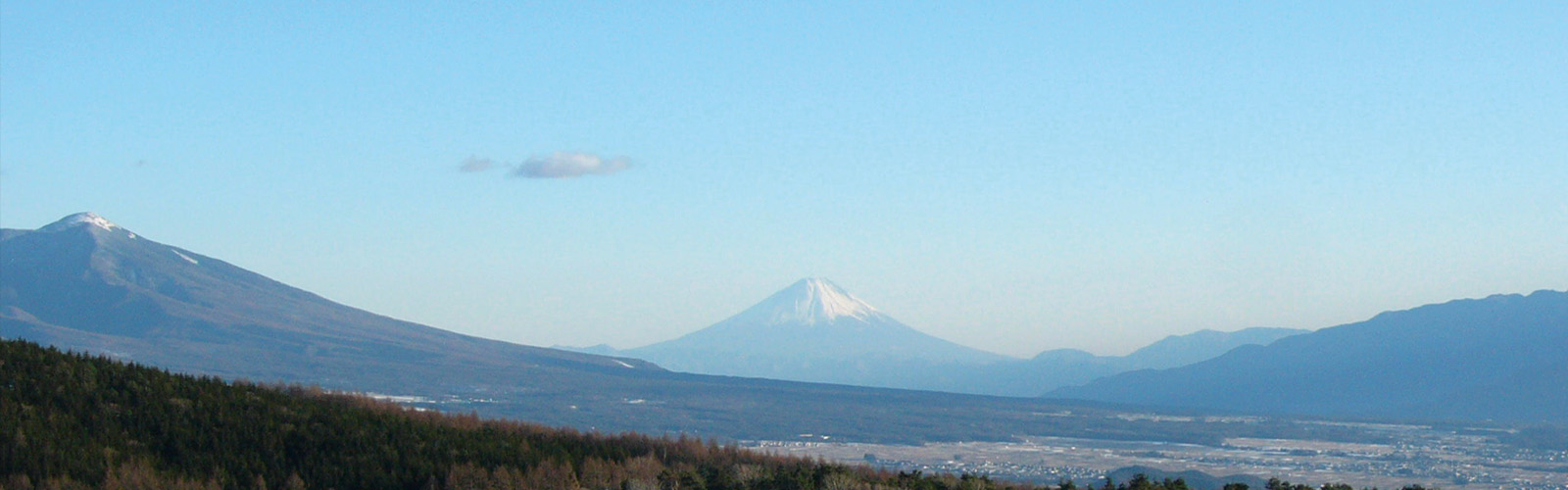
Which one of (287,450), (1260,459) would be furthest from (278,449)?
(1260,459)

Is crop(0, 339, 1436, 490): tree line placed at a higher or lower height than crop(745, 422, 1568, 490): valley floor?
lower

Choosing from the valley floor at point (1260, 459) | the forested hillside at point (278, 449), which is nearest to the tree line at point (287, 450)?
the forested hillside at point (278, 449)

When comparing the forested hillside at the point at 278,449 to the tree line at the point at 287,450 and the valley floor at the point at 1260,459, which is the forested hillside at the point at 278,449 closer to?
the tree line at the point at 287,450

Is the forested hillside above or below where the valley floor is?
below

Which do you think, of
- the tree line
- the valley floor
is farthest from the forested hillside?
the valley floor

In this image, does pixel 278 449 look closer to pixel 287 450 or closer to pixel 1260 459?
pixel 287 450

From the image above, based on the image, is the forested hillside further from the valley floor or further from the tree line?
the valley floor

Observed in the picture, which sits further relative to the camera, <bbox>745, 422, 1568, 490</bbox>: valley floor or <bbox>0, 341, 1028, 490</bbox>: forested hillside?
<bbox>745, 422, 1568, 490</bbox>: valley floor

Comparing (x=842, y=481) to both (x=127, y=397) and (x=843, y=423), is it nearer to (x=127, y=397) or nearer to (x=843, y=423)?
(x=127, y=397)

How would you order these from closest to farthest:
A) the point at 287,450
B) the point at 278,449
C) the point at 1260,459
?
the point at 278,449
the point at 287,450
the point at 1260,459

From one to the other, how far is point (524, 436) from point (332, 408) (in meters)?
3.44

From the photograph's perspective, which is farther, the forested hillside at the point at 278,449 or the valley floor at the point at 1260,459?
the valley floor at the point at 1260,459

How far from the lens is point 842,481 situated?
2375cm

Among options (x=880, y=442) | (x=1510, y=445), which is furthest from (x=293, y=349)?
(x=1510, y=445)
